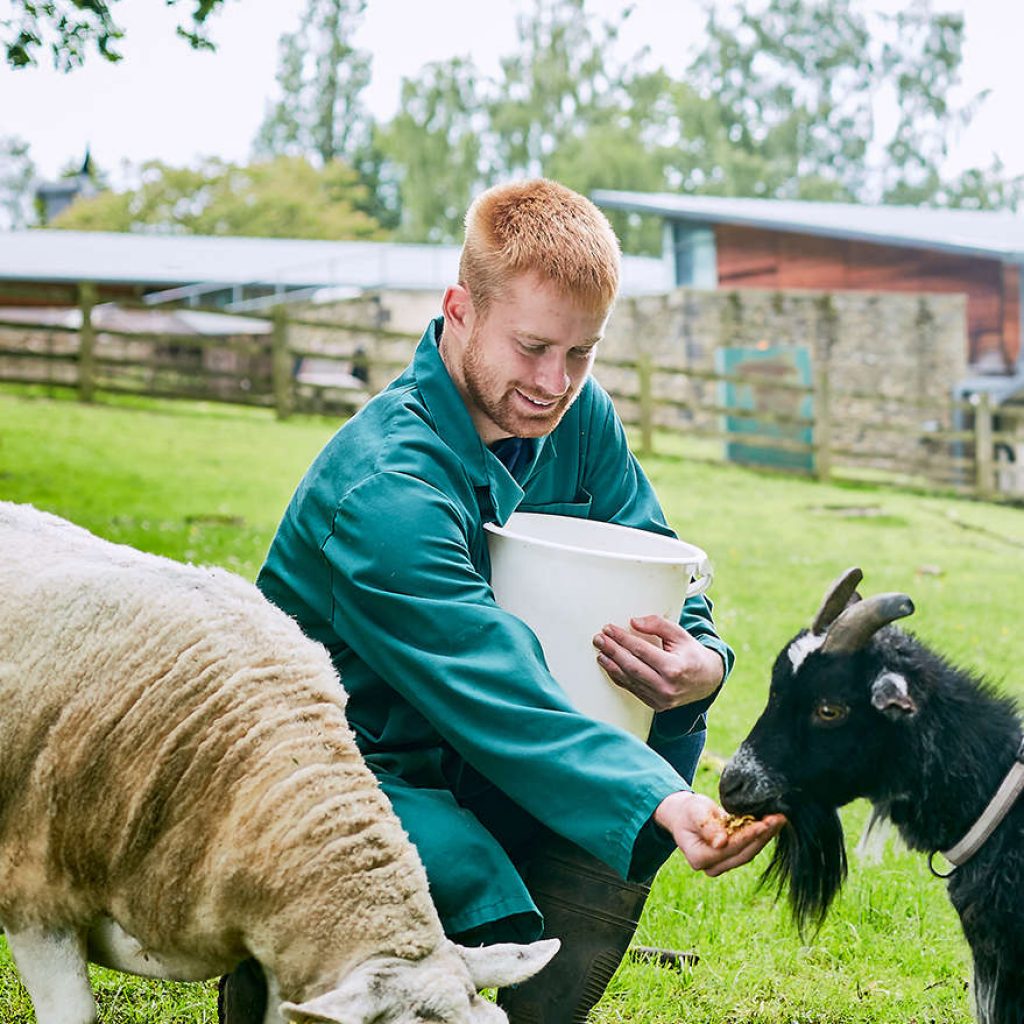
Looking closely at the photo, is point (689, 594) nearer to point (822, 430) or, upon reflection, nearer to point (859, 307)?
point (822, 430)

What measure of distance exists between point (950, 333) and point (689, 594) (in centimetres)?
2358

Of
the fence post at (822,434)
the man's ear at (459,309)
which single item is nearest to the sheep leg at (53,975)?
the man's ear at (459,309)

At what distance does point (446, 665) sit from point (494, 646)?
0.32 feet

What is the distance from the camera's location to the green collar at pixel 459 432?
9.61 feet

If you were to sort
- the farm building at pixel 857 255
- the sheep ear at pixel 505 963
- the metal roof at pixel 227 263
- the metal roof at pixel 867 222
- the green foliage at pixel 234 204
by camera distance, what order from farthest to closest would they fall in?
the green foliage at pixel 234 204
the metal roof at pixel 227 263
the farm building at pixel 857 255
the metal roof at pixel 867 222
the sheep ear at pixel 505 963

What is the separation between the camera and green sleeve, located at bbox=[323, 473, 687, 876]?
254cm

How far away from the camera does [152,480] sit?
15102 millimetres

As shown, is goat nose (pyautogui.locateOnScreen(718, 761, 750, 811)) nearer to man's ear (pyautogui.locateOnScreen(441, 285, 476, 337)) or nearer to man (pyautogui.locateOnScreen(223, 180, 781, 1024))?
man (pyautogui.locateOnScreen(223, 180, 781, 1024))

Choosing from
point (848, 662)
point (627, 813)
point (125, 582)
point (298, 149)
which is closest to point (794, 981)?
point (848, 662)

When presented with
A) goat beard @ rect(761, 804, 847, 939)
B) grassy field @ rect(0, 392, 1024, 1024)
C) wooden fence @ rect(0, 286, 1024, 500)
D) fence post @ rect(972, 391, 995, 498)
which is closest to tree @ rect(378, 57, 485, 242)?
wooden fence @ rect(0, 286, 1024, 500)

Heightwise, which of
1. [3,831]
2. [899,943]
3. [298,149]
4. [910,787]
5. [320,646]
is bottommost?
[899,943]

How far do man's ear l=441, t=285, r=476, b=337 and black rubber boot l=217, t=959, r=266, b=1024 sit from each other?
135cm

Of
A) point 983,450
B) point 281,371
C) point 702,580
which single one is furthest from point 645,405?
point 702,580

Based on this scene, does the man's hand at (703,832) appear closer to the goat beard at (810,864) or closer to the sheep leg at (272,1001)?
the sheep leg at (272,1001)
